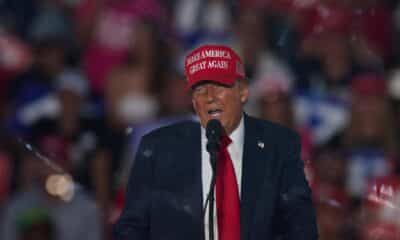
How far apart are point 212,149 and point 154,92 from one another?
4511mm

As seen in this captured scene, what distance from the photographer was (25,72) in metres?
9.79

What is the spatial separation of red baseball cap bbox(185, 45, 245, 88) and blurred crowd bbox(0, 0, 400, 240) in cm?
294

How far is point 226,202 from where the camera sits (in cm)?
503

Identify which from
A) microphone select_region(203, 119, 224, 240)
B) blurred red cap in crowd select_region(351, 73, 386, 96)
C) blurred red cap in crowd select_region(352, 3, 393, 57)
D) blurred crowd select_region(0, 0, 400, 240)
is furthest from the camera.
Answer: blurred red cap in crowd select_region(352, 3, 393, 57)

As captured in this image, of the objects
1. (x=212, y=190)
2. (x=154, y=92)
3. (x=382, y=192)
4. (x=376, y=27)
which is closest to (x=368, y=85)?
(x=376, y=27)

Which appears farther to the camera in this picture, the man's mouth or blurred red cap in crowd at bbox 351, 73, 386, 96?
blurred red cap in crowd at bbox 351, 73, 386, 96

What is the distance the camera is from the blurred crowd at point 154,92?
8492 mm

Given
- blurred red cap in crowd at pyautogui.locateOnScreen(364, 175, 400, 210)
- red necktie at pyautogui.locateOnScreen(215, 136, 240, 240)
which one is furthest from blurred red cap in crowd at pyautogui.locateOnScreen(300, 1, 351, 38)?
red necktie at pyautogui.locateOnScreen(215, 136, 240, 240)

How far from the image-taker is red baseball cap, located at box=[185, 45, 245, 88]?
16.5 ft

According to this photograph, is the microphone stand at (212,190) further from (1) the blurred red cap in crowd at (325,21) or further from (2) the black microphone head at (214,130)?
(1) the blurred red cap in crowd at (325,21)

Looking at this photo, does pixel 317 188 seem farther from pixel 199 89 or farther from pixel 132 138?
pixel 199 89

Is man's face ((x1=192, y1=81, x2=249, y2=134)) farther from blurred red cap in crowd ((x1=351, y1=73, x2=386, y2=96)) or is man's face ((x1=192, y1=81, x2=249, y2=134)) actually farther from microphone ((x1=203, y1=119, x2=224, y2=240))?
blurred red cap in crowd ((x1=351, y1=73, x2=386, y2=96))

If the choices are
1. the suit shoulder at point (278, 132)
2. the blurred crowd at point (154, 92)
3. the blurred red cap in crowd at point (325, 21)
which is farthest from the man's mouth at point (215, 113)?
the blurred red cap in crowd at point (325, 21)

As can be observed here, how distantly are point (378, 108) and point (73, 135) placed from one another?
2.03 m
